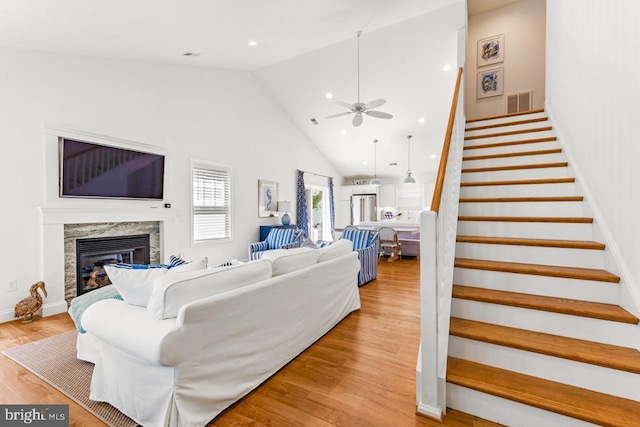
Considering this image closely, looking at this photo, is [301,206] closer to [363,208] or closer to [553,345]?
[363,208]

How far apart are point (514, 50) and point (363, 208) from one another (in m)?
6.29

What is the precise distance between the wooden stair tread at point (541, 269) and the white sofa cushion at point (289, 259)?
128cm

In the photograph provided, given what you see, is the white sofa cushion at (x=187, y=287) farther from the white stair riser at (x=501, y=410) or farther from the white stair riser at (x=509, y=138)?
the white stair riser at (x=509, y=138)

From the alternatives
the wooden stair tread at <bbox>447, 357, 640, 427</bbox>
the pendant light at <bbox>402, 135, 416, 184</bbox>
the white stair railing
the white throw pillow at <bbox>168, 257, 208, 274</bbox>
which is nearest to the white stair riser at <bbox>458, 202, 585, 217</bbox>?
the white stair railing

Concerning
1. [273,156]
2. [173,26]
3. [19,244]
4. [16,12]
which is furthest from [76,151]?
[273,156]

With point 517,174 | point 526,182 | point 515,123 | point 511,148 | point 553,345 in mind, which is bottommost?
point 553,345

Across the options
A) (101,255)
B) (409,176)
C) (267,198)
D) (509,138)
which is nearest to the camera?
(509,138)

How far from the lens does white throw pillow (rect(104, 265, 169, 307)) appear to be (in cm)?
192

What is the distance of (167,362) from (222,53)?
15.6 ft

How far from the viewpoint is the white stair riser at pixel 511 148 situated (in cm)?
315

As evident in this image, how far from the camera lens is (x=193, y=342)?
1666mm

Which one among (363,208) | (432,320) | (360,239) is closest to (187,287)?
(432,320)

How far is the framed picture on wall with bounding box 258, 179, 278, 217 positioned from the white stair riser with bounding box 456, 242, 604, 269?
17.0 feet

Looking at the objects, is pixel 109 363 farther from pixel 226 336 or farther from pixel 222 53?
pixel 222 53
